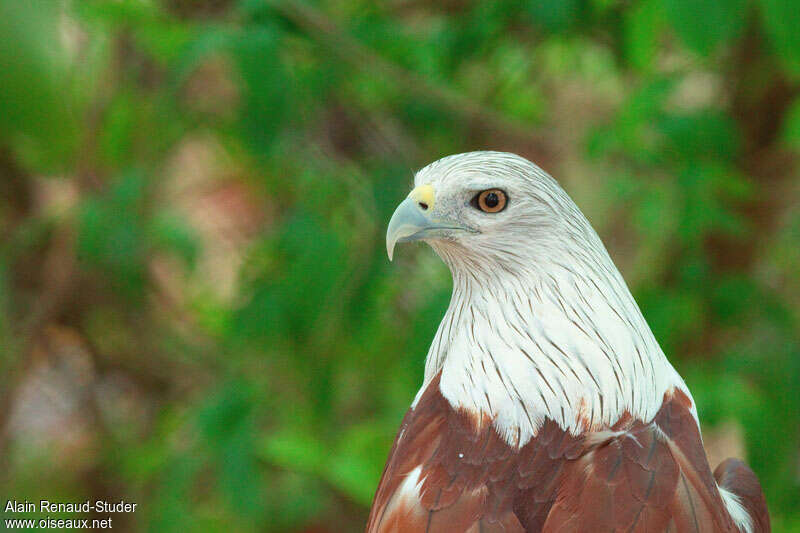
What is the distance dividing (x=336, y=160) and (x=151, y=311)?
1.79 m

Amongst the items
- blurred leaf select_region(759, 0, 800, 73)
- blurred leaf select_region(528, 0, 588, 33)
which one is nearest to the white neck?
blurred leaf select_region(759, 0, 800, 73)

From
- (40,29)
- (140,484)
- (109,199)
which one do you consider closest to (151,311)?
(140,484)

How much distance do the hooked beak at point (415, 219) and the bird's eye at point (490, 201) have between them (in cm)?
9

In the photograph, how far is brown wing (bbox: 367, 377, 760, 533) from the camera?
156 cm

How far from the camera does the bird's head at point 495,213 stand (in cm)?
181

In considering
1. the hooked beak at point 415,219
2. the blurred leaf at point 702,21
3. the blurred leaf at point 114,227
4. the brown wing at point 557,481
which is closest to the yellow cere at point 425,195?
the hooked beak at point 415,219

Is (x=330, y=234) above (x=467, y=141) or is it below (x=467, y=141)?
below

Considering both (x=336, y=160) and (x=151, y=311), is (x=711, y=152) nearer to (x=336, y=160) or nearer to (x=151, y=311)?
(x=336, y=160)

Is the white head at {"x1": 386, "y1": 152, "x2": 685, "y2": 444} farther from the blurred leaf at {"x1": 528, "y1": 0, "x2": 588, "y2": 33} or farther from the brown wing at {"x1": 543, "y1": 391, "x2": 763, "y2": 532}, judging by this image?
the blurred leaf at {"x1": 528, "y1": 0, "x2": 588, "y2": 33}

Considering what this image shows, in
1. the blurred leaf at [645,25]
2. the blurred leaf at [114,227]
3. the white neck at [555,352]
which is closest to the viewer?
the white neck at [555,352]

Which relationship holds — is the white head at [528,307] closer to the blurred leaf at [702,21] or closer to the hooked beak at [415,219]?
the hooked beak at [415,219]

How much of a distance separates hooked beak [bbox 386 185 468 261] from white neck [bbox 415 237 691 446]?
0.59 ft

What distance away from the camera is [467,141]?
13.5 feet

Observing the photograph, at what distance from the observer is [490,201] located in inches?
72.1
